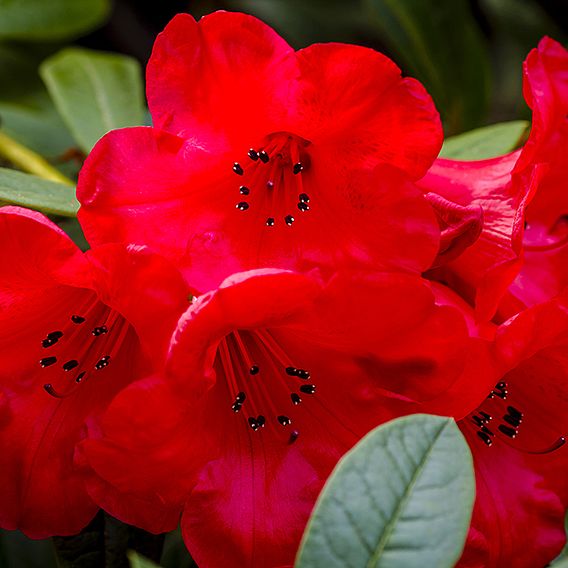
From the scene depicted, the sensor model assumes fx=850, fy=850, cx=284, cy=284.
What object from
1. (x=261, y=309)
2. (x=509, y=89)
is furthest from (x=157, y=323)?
(x=509, y=89)

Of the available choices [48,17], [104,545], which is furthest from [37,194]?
[48,17]

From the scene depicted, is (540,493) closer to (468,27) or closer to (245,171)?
(245,171)

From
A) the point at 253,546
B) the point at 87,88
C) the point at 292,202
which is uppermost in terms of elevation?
the point at 292,202

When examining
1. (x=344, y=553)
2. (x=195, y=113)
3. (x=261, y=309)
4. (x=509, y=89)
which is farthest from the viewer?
(x=509, y=89)

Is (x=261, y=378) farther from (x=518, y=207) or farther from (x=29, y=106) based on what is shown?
(x=29, y=106)

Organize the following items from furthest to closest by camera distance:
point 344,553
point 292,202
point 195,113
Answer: point 292,202
point 195,113
point 344,553

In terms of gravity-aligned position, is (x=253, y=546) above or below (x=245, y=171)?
below

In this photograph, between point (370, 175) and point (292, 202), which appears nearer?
point (370, 175)

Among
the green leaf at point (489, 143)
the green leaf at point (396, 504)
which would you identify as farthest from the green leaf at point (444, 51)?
the green leaf at point (396, 504)

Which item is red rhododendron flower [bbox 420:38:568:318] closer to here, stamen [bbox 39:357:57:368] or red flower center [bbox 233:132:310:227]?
red flower center [bbox 233:132:310:227]
